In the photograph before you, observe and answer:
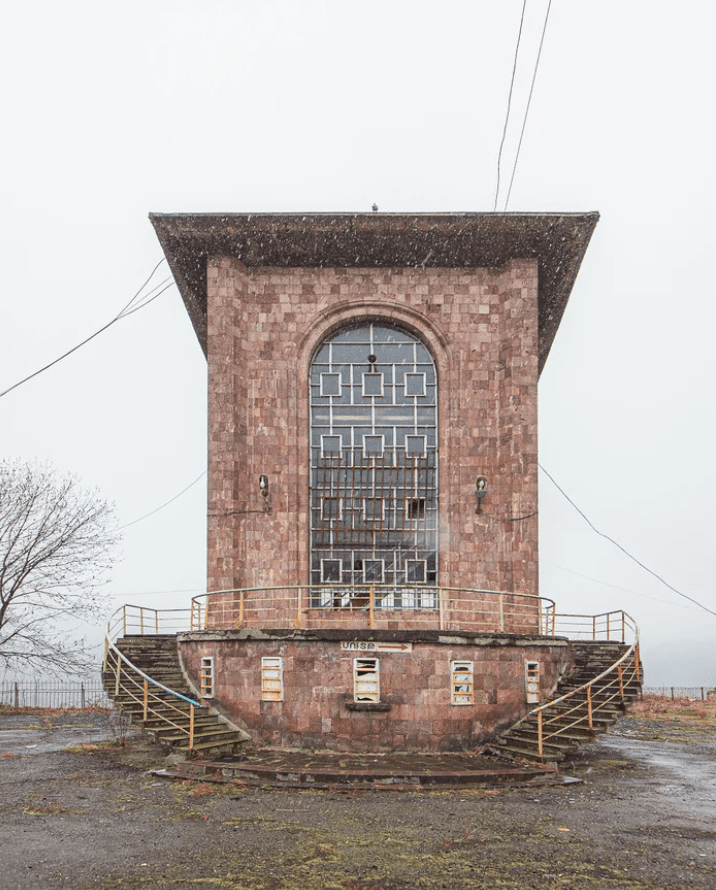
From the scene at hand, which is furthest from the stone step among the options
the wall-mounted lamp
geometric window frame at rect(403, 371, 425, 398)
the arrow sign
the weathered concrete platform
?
geometric window frame at rect(403, 371, 425, 398)

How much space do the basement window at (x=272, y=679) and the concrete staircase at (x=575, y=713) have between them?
4.40m

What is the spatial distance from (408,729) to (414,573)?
520cm

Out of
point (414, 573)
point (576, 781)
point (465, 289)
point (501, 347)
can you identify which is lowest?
point (576, 781)

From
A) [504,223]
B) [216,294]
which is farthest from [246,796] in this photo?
[504,223]

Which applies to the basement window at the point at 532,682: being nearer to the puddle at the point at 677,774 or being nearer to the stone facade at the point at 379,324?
the stone facade at the point at 379,324

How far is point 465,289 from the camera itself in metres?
22.6

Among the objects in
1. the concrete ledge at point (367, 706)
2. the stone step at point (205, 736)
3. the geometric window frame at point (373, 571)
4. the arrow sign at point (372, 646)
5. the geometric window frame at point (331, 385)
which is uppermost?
the geometric window frame at point (331, 385)

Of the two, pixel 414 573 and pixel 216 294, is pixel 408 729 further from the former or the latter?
pixel 216 294

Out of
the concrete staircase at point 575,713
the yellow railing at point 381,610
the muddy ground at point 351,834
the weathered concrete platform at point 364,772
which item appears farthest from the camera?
the yellow railing at point 381,610

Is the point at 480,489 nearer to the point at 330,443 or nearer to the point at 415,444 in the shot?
the point at 415,444

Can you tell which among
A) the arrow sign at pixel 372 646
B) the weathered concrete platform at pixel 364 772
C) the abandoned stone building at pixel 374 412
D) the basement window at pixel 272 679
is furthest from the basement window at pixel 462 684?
the basement window at pixel 272 679

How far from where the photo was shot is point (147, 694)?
56.0ft

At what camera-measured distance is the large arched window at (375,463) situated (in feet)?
69.8

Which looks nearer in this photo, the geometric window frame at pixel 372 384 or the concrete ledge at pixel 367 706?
the concrete ledge at pixel 367 706
